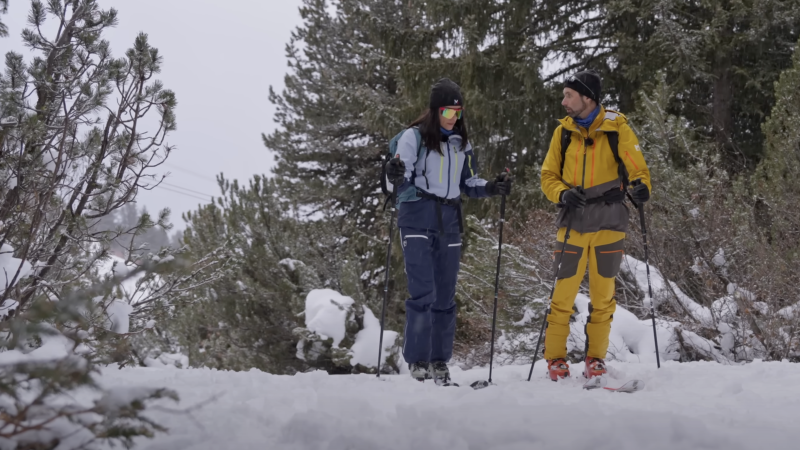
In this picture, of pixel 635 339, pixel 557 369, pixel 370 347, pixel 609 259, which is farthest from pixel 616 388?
pixel 370 347

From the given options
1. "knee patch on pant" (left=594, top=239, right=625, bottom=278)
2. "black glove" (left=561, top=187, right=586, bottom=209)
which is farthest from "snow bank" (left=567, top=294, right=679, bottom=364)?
"black glove" (left=561, top=187, right=586, bottom=209)

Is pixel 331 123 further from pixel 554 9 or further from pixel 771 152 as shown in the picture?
pixel 771 152

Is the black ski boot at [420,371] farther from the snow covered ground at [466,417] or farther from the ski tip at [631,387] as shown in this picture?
the ski tip at [631,387]

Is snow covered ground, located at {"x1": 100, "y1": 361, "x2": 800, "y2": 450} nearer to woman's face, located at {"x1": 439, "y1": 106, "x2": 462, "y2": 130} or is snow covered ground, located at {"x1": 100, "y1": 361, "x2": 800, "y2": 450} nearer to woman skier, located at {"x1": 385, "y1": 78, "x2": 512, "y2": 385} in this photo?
woman skier, located at {"x1": 385, "y1": 78, "x2": 512, "y2": 385}

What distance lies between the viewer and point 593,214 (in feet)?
12.4

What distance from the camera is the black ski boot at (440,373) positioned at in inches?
146

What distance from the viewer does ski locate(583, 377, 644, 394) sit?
11.2ft

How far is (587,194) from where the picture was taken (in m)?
3.86

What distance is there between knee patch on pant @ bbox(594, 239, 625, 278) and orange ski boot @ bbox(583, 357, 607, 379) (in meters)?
0.55

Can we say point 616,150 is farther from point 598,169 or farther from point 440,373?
point 440,373

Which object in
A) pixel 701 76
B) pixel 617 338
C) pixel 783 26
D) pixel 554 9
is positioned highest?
pixel 554 9

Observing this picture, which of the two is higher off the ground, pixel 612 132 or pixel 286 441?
pixel 612 132

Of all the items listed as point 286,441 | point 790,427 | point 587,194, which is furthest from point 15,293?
point 790,427

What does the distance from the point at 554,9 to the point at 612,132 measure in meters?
8.17
